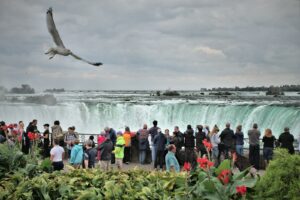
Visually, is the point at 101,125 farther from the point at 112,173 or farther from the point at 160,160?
the point at 112,173

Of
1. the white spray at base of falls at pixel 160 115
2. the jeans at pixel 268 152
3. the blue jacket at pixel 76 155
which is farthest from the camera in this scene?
the white spray at base of falls at pixel 160 115

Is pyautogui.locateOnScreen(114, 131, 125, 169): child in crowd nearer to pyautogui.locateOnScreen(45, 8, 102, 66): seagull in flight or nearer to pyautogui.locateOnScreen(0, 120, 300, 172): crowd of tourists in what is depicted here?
pyautogui.locateOnScreen(0, 120, 300, 172): crowd of tourists

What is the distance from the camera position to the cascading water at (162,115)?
90.1 feet

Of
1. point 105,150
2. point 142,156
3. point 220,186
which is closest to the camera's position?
point 220,186

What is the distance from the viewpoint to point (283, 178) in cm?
465

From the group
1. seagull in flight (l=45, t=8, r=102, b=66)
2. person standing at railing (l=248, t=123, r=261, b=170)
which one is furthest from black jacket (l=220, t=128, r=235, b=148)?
seagull in flight (l=45, t=8, r=102, b=66)

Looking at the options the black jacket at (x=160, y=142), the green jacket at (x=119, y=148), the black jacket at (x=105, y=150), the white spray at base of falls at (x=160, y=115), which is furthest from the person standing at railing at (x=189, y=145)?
the white spray at base of falls at (x=160, y=115)

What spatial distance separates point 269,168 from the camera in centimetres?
480

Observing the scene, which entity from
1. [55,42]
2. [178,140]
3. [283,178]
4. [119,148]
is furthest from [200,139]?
[283,178]

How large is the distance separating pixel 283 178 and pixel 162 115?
2945cm

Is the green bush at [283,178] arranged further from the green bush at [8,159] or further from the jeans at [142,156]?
the jeans at [142,156]

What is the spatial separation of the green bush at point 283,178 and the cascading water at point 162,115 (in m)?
20.9

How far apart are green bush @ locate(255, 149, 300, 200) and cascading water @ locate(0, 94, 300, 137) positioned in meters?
20.9

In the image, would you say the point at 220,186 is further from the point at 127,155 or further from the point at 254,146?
the point at 127,155
